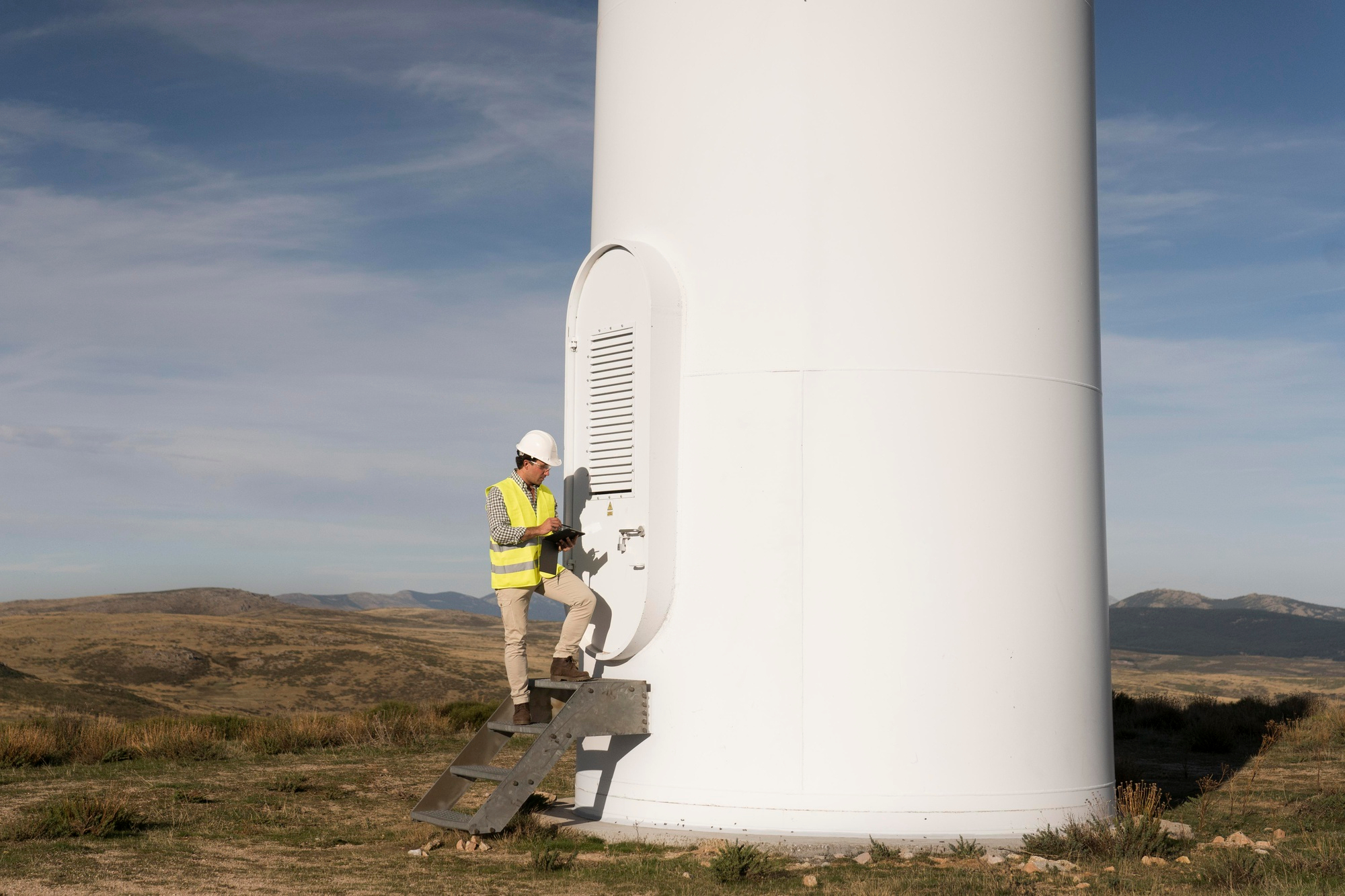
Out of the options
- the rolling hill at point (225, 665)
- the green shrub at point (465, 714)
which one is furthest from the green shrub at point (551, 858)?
the rolling hill at point (225, 665)

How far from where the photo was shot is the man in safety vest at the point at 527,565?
30.4 ft

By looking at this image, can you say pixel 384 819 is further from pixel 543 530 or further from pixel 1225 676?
pixel 1225 676

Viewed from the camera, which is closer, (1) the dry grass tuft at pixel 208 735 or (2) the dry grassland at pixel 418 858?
(2) the dry grassland at pixel 418 858

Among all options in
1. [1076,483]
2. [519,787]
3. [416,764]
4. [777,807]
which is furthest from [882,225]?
[416,764]

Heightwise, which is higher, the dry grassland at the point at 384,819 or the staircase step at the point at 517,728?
the staircase step at the point at 517,728

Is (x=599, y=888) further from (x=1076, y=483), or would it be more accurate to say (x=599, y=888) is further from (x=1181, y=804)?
(x=1181, y=804)

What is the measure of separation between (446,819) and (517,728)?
2.66 ft

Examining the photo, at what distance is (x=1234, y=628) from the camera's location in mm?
115250

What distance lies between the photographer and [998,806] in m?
8.63

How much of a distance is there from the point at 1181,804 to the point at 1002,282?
5.10m

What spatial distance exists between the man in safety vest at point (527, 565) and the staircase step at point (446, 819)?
0.81 meters

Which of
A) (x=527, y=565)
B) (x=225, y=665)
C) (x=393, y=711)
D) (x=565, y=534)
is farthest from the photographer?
(x=225, y=665)

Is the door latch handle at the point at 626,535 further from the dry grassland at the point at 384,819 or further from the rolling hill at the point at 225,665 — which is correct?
the rolling hill at the point at 225,665

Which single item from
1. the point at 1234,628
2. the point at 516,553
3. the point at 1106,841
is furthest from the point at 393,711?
the point at 1234,628
